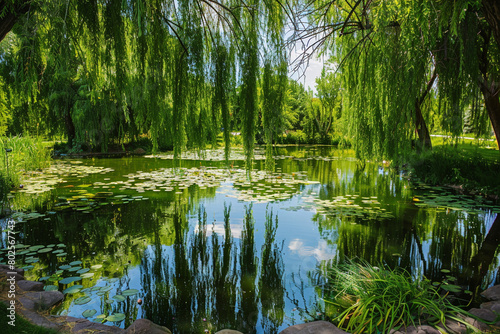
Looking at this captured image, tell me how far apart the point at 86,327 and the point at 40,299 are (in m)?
0.55

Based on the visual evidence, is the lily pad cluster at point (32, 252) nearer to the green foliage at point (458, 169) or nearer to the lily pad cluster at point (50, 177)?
the lily pad cluster at point (50, 177)

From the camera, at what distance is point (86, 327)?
73.2 inches

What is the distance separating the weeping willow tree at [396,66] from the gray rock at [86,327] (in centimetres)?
255

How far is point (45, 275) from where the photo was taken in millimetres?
2699

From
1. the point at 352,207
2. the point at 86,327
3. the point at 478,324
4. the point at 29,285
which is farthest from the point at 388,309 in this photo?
the point at 352,207

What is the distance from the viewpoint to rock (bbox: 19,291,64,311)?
6.79ft

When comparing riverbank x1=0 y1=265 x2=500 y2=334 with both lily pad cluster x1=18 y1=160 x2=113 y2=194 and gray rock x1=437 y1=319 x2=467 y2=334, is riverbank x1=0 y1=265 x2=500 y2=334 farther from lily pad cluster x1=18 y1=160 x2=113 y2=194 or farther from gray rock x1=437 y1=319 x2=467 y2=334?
lily pad cluster x1=18 y1=160 x2=113 y2=194

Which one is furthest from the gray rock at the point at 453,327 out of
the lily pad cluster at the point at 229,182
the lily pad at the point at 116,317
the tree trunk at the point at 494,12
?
the lily pad cluster at the point at 229,182

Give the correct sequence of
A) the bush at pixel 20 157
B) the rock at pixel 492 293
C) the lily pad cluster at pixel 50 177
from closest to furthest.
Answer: the rock at pixel 492 293 → the bush at pixel 20 157 → the lily pad cluster at pixel 50 177

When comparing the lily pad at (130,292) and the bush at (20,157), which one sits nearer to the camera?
the lily pad at (130,292)

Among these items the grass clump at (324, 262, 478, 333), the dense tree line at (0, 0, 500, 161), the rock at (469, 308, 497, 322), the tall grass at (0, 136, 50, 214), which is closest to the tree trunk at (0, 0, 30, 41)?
the dense tree line at (0, 0, 500, 161)

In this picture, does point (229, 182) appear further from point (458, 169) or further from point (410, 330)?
point (410, 330)

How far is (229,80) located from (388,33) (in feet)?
5.87

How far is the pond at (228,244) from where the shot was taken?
2.34 meters
